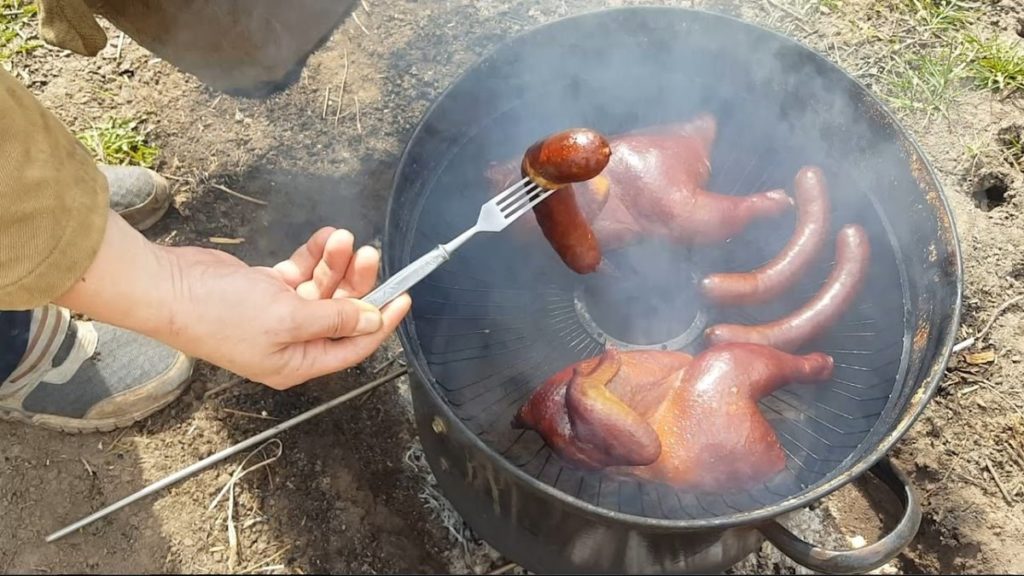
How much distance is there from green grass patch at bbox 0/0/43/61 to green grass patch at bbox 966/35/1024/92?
16.4 feet

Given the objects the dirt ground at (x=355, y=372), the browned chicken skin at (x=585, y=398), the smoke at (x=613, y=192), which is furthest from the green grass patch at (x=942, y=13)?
the browned chicken skin at (x=585, y=398)

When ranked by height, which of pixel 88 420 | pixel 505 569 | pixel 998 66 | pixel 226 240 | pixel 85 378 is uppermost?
pixel 998 66

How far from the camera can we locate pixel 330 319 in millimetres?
2102

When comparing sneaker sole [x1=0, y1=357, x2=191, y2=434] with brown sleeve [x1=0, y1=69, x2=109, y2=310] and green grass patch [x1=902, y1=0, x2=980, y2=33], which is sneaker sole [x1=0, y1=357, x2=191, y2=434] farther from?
green grass patch [x1=902, y1=0, x2=980, y2=33]

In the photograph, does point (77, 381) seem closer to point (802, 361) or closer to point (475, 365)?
point (475, 365)

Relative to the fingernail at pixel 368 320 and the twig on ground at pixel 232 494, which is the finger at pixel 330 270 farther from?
the twig on ground at pixel 232 494

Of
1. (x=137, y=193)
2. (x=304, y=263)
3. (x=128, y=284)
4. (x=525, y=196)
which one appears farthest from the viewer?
(x=137, y=193)

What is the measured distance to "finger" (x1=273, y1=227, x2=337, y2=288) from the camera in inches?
100

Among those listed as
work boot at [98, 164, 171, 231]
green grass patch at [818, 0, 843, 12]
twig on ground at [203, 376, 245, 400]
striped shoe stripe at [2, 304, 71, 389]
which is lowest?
twig on ground at [203, 376, 245, 400]

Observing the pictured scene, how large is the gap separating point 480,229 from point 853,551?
4.68 ft

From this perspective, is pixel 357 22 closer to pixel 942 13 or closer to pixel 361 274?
pixel 361 274

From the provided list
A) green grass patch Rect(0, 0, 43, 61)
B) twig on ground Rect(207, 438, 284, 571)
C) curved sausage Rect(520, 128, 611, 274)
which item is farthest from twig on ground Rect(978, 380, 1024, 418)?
green grass patch Rect(0, 0, 43, 61)

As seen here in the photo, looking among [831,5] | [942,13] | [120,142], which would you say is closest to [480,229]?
[120,142]

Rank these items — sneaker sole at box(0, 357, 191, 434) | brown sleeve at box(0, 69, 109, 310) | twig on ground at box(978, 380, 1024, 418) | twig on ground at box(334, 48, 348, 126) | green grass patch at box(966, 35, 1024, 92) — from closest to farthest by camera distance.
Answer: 1. brown sleeve at box(0, 69, 109, 310)
2. twig on ground at box(978, 380, 1024, 418)
3. sneaker sole at box(0, 357, 191, 434)
4. green grass patch at box(966, 35, 1024, 92)
5. twig on ground at box(334, 48, 348, 126)
